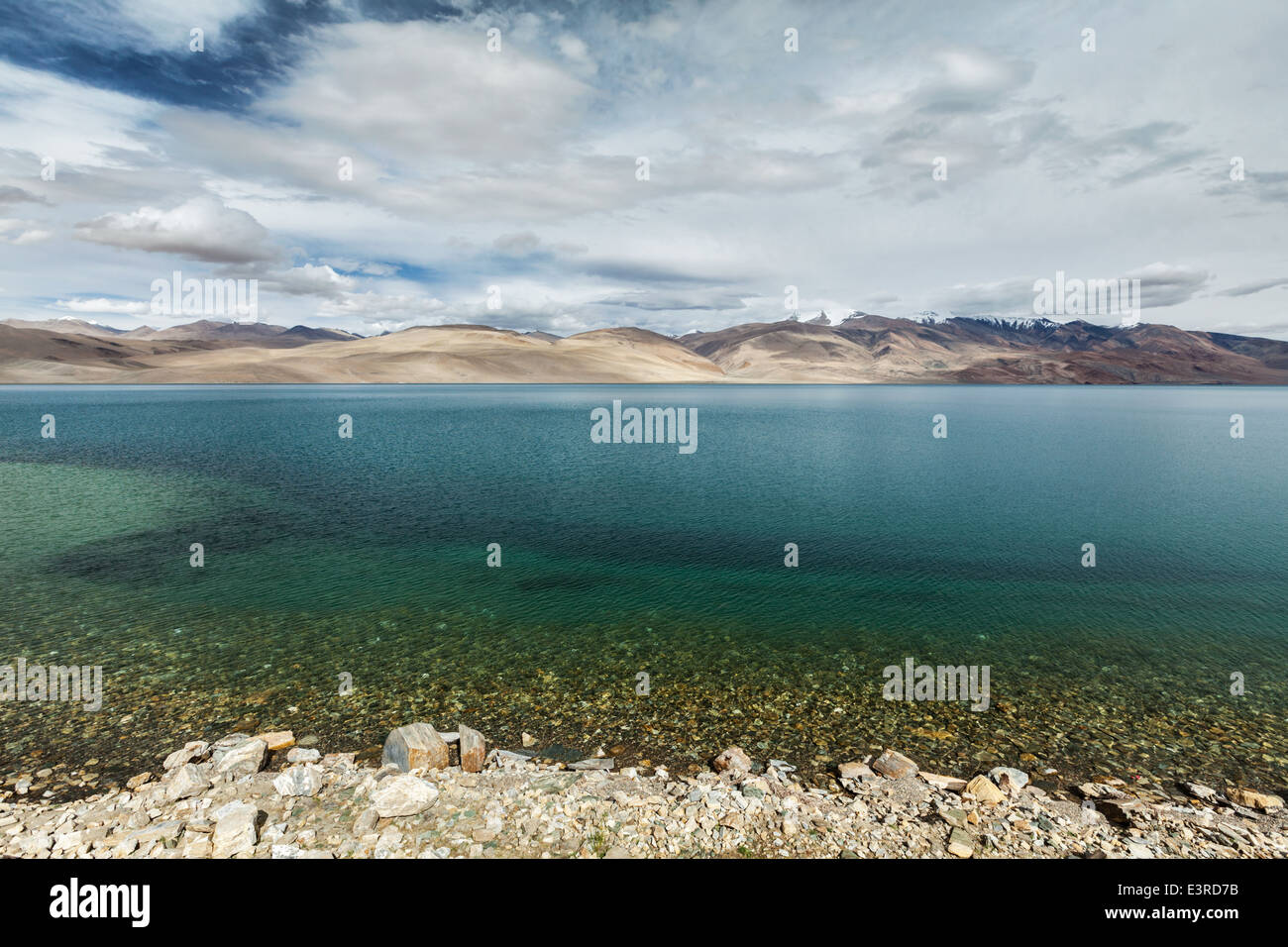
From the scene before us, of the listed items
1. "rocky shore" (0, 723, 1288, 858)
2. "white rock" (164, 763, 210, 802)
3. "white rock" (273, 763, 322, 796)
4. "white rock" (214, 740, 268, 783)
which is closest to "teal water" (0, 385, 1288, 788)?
"rocky shore" (0, 723, 1288, 858)

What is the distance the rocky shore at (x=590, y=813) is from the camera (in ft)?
28.2

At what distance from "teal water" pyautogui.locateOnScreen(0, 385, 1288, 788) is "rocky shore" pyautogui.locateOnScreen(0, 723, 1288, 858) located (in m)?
1.09

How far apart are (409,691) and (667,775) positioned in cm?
696

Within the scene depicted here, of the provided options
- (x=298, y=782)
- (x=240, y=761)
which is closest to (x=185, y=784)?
(x=240, y=761)

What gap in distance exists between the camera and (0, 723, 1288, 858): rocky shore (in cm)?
860

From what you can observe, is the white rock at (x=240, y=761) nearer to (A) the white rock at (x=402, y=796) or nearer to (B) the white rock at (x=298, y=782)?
(B) the white rock at (x=298, y=782)

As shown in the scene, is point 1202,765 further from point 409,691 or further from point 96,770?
point 96,770

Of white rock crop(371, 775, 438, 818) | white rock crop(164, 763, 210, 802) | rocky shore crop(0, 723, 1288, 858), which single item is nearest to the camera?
rocky shore crop(0, 723, 1288, 858)

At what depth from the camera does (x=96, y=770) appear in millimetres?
10984

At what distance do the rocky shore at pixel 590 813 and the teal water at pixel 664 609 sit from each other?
1.09 m

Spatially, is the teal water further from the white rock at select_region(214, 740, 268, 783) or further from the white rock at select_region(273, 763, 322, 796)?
the white rock at select_region(273, 763, 322, 796)

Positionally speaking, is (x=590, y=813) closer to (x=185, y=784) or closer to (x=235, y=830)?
(x=235, y=830)
